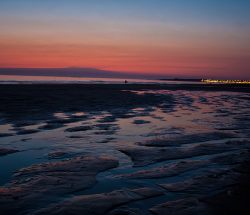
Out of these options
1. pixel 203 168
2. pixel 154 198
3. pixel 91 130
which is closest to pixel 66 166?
pixel 154 198

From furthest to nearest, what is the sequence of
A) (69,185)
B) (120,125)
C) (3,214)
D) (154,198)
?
(120,125) < (69,185) < (154,198) < (3,214)

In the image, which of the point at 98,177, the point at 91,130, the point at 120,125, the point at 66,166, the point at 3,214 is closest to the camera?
the point at 3,214

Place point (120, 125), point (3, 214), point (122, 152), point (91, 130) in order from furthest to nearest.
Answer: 1. point (120, 125)
2. point (91, 130)
3. point (122, 152)
4. point (3, 214)

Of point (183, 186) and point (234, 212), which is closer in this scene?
point (234, 212)

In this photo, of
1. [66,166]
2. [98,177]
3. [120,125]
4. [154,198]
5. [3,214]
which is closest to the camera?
[3,214]

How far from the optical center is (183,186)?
4.96 m

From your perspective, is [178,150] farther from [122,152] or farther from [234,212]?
[234,212]

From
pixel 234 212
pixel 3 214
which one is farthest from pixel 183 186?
pixel 3 214

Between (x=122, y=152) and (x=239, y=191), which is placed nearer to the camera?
(x=239, y=191)

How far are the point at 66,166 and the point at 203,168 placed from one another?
2.68m

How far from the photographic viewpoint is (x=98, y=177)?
5.43m

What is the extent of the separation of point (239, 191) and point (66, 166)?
317cm

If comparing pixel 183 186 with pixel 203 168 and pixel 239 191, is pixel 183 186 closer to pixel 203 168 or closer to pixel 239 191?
pixel 239 191

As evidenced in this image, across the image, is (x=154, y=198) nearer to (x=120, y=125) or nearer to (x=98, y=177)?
(x=98, y=177)
